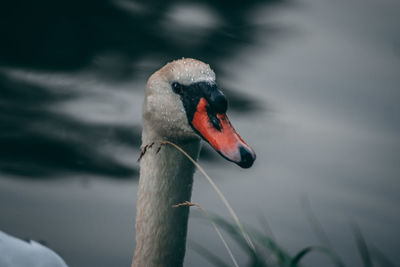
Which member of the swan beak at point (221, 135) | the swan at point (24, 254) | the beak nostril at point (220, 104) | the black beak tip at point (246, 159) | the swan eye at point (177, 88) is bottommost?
the swan at point (24, 254)

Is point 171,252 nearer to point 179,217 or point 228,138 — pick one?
point 179,217

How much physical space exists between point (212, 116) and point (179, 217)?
0.77 m

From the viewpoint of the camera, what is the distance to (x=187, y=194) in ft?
10.1

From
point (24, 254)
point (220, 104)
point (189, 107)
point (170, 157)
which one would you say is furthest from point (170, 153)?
point (24, 254)

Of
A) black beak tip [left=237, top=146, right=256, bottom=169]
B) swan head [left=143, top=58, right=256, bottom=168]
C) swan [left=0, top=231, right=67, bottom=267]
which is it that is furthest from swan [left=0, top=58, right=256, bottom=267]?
swan [left=0, top=231, right=67, bottom=267]

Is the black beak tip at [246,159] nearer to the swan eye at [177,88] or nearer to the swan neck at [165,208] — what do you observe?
the swan neck at [165,208]

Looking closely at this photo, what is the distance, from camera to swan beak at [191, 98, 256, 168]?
2359mm

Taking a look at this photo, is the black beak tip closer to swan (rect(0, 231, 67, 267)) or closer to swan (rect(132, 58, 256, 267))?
swan (rect(132, 58, 256, 267))

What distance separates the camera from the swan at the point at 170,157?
2.93 metres

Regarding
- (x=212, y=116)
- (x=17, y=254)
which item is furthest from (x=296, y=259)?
(x=17, y=254)

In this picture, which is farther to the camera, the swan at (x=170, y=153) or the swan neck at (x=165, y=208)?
the swan neck at (x=165, y=208)

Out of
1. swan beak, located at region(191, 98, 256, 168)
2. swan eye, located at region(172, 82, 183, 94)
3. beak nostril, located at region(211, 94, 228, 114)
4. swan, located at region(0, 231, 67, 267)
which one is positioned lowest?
swan, located at region(0, 231, 67, 267)

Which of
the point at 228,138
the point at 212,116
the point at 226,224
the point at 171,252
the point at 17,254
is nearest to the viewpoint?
the point at 226,224

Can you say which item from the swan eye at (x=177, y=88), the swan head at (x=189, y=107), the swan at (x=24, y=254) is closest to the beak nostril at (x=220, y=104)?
the swan head at (x=189, y=107)
